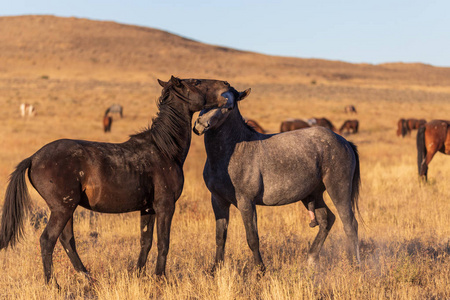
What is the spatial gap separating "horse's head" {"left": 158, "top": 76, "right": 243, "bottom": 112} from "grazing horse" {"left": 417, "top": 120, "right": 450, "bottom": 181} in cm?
935

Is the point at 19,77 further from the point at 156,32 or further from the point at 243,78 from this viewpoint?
the point at 156,32

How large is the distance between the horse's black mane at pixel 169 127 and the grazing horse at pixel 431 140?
954 centimetres

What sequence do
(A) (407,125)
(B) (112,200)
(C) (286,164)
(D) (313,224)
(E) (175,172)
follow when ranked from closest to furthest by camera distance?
(B) (112,200)
(E) (175,172)
(C) (286,164)
(D) (313,224)
(A) (407,125)

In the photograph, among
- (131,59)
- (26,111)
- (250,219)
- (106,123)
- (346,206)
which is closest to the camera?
(250,219)

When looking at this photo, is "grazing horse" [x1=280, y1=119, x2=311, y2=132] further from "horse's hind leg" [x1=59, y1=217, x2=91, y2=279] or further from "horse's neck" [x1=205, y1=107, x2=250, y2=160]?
"horse's hind leg" [x1=59, y1=217, x2=91, y2=279]

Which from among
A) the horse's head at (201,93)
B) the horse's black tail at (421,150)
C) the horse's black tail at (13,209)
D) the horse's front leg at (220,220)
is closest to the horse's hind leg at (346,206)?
the horse's front leg at (220,220)

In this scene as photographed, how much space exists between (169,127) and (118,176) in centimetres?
79

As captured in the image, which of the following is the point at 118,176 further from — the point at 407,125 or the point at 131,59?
the point at 131,59

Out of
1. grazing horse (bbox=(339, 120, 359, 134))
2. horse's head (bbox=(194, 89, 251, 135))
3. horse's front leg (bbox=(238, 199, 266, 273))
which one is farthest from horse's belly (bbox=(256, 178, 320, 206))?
grazing horse (bbox=(339, 120, 359, 134))

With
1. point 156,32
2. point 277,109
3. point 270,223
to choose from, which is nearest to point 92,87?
point 277,109

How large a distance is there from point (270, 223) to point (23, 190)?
4.69 meters

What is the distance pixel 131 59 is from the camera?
10194 cm

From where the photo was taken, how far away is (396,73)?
399ft

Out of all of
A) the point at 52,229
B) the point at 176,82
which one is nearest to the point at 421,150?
the point at 176,82
